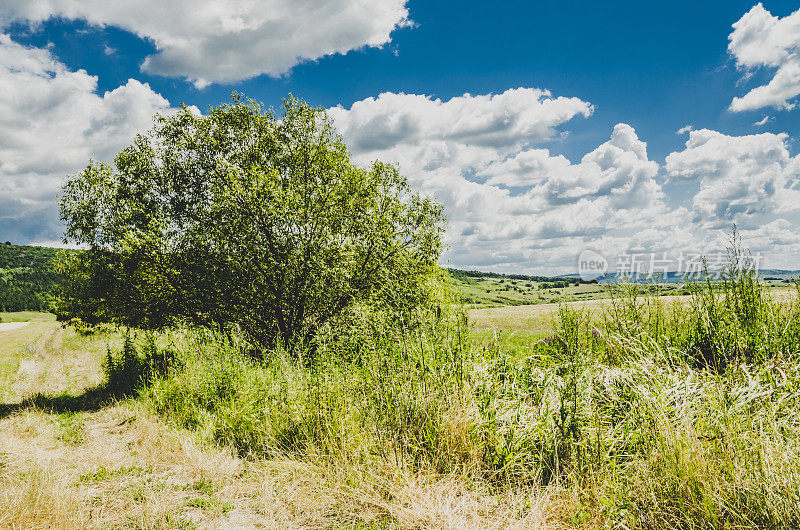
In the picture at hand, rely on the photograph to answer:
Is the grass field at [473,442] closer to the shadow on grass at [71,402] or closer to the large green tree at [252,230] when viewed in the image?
the shadow on grass at [71,402]

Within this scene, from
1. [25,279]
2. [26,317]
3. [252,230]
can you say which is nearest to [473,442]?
[252,230]

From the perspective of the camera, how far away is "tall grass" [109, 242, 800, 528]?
3.75m

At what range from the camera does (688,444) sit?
3.93m

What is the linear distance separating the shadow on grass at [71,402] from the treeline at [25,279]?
10831 centimetres

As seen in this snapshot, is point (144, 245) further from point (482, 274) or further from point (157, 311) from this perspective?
point (482, 274)

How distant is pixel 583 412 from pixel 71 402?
543 inches

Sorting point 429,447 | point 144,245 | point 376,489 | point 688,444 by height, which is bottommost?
point 376,489

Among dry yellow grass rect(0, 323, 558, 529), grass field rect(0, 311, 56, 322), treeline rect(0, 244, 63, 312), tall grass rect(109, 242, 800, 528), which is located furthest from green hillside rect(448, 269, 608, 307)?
grass field rect(0, 311, 56, 322)

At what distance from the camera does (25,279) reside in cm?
16188

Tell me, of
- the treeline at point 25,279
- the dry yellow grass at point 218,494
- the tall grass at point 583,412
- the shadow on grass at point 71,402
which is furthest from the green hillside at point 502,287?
the treeline at point 25,279

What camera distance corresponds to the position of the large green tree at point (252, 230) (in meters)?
13.2

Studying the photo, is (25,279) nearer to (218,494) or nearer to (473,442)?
(218,494)

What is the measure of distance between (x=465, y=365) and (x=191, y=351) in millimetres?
8883

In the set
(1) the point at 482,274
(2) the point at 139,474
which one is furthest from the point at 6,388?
(1) the point at 482,274
